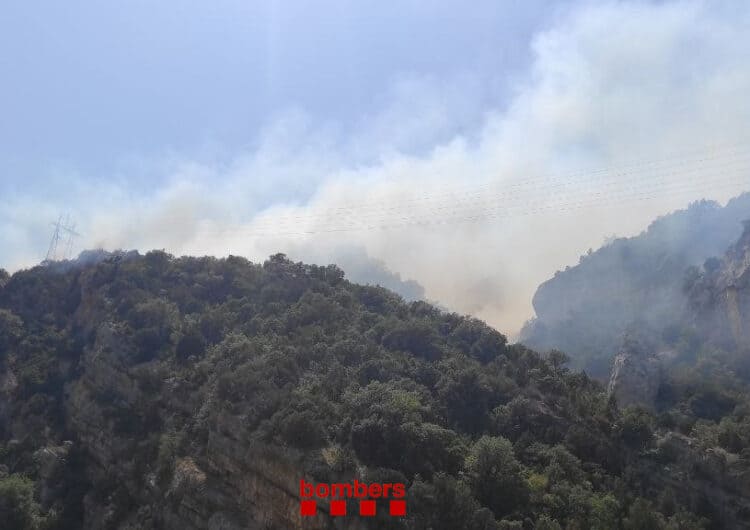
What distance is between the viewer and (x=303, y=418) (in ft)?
114

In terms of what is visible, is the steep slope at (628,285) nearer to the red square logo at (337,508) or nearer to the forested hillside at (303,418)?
the forested hillside at (303,418)

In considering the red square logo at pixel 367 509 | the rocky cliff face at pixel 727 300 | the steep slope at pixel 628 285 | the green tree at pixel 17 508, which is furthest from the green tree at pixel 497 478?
the steep slope at pixel 628 285

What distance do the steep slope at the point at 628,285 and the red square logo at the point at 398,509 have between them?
64.5 metres

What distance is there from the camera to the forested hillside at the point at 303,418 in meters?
32.7

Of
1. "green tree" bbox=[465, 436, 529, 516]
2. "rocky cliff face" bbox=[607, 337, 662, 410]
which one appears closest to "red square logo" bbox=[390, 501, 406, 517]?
"green tree" bbox=[465, 436, 529, 516]

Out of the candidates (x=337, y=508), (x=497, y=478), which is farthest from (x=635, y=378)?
(x=337, y=508)

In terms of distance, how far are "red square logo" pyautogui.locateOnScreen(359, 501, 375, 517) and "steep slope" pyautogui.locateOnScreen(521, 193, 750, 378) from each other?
65288mm

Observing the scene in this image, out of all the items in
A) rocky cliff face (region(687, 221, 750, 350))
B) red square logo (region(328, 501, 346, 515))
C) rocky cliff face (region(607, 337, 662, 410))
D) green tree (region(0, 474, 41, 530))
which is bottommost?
green tree (region(0, 474, 41, 530))

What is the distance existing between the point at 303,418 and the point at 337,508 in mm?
6537

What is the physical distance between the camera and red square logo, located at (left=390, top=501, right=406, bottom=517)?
93.6 feet

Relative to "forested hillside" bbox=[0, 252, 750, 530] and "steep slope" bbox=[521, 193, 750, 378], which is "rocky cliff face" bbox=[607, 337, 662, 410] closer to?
"forested hillside" bbox=[0, 252, 750, 530]

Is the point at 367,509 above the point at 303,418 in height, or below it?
below

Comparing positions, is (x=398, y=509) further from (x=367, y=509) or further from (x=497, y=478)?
(x=497, y=478)

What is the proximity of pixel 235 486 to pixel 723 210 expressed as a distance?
342ft
